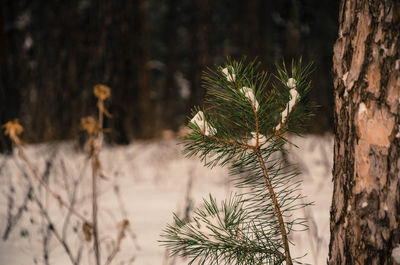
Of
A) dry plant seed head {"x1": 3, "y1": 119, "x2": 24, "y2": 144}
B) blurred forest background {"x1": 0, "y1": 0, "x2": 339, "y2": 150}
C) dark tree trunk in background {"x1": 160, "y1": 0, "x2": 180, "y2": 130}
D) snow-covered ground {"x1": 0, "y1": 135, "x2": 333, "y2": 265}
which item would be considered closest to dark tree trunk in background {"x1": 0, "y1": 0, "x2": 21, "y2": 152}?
blurred forest background {"x1": 0, "y1": 0, "x2": 339, "y2": 150}

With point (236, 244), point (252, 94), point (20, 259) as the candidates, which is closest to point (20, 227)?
point (20, 259)

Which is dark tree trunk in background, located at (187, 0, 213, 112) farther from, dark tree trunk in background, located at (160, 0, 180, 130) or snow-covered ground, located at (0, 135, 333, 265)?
dark tree trunk in background, located at (160, 0, 180, 130)

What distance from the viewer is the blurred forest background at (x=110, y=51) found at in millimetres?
5098

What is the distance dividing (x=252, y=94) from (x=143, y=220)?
190 cm

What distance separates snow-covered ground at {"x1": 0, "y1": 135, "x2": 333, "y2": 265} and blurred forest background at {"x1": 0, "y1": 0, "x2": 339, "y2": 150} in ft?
2.30

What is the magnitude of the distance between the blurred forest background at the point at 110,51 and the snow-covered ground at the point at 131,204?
2.30 feet

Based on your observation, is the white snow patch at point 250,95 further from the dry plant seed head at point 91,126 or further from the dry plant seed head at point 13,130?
the dry plant seed head at point 13,130

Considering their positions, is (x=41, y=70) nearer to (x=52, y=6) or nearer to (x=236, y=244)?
(x=52, y=6)

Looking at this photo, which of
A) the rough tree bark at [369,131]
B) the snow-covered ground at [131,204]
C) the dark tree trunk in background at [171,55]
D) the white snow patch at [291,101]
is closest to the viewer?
the rough tree bark at [369,131]

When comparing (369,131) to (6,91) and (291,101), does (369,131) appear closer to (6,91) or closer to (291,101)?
(291,101)

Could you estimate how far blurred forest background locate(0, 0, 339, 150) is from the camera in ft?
16.7

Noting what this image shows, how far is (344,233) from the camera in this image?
0.97 metres

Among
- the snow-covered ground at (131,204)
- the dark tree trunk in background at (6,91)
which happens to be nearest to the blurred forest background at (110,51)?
the dark tree trunk in background at (6,91)

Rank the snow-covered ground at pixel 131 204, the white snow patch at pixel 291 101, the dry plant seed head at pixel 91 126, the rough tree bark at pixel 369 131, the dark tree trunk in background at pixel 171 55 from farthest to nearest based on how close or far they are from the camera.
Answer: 1. the dark tree trunk in background at pixel 171 55
2. the snow-covered ground at pixel 131 204
3. the dry plant seed head at pixel 91 126
4. the white snow patch at pixel 291 101
5. the rough tree bark at pixel 369 131
